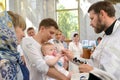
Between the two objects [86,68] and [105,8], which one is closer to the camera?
[86,68]

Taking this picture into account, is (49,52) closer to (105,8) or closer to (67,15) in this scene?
(105,8)

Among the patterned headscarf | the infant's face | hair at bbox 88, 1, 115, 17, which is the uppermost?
hair at bbox 88, 1, 115, 17

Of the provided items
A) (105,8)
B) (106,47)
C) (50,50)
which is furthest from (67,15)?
(106,47)

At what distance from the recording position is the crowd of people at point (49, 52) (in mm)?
1825

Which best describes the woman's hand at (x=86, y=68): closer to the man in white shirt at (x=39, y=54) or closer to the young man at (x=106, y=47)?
the young man at (x=106, y=47)

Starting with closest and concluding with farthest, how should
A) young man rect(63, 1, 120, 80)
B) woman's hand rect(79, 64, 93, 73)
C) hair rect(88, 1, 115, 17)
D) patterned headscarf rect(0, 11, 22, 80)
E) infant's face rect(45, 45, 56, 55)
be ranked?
patterned headscarf rect(0, 11, 22, 80)
young man rect(63, 1, 120, 80)
woman's hand rect(79, 64, 93, 73)
hair rect(88, 1, 115, 17)
infant's face rect(45, 45, 56, 55)

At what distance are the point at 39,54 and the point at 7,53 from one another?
1109 mm

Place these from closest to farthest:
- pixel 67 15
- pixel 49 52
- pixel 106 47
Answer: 1. pixel 106 47
2. pixel 49 52
3. pixel 67 15

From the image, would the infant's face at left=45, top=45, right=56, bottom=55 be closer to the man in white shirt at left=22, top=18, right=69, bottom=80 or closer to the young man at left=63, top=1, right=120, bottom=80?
the man in white shirt at left=22, top=18, right=69, bottom=80

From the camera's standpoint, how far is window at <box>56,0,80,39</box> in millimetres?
12992

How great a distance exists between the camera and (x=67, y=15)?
13391 millimetres

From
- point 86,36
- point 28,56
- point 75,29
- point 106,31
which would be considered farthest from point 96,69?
point 75,29

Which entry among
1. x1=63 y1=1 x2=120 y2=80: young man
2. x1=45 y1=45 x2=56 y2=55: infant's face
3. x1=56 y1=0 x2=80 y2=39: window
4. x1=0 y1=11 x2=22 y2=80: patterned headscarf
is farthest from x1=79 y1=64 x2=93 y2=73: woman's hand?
x1=56 y1=0 x2=80 y2=39: window

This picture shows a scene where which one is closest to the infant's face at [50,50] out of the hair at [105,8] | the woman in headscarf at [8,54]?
the hair at [105,8]
